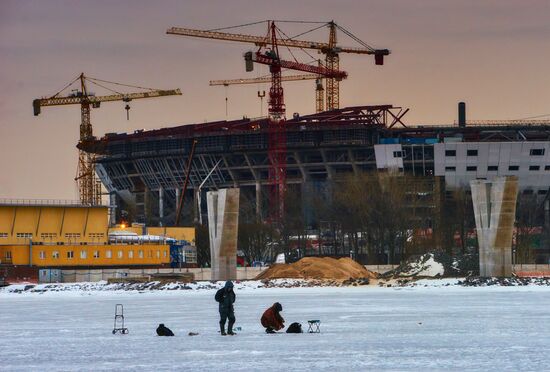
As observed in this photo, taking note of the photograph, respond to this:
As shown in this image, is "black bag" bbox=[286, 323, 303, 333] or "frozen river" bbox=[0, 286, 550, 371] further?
"black bag" bbox=[286, 323, 303, 333]

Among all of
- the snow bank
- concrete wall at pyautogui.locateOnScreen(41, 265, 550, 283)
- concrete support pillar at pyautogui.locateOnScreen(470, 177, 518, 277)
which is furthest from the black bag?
concrete wall at pyautogui.locateOnScreen(41, 265, 550, 283)

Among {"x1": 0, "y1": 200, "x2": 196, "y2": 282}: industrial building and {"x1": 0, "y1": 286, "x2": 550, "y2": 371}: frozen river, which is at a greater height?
{"x1": 0, "y1": 200, "x2": 196, "y2": 282}: industrial building

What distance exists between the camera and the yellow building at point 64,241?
4690 inches

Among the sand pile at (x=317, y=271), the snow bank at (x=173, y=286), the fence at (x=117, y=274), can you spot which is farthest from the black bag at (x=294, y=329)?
the fence at (x=117, y=274)

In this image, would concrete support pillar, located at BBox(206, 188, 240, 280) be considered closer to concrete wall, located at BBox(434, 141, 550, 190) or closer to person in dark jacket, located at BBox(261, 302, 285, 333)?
person in dark jacket, located at BBox(261, 302, 285, 333)

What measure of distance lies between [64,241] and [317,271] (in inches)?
1250

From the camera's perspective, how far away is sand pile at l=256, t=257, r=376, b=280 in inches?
4058

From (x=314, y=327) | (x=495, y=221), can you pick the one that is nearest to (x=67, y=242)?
(x=495, y=221)

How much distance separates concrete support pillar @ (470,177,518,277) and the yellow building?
42.3 metres

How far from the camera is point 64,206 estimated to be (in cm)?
12569

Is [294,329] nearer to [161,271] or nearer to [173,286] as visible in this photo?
[173,286]

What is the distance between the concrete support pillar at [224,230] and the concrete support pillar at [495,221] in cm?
1928

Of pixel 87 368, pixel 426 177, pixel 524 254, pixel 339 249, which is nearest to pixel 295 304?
pixel 87 368

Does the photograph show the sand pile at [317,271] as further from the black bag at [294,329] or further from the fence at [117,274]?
the black bag at [294,329]
